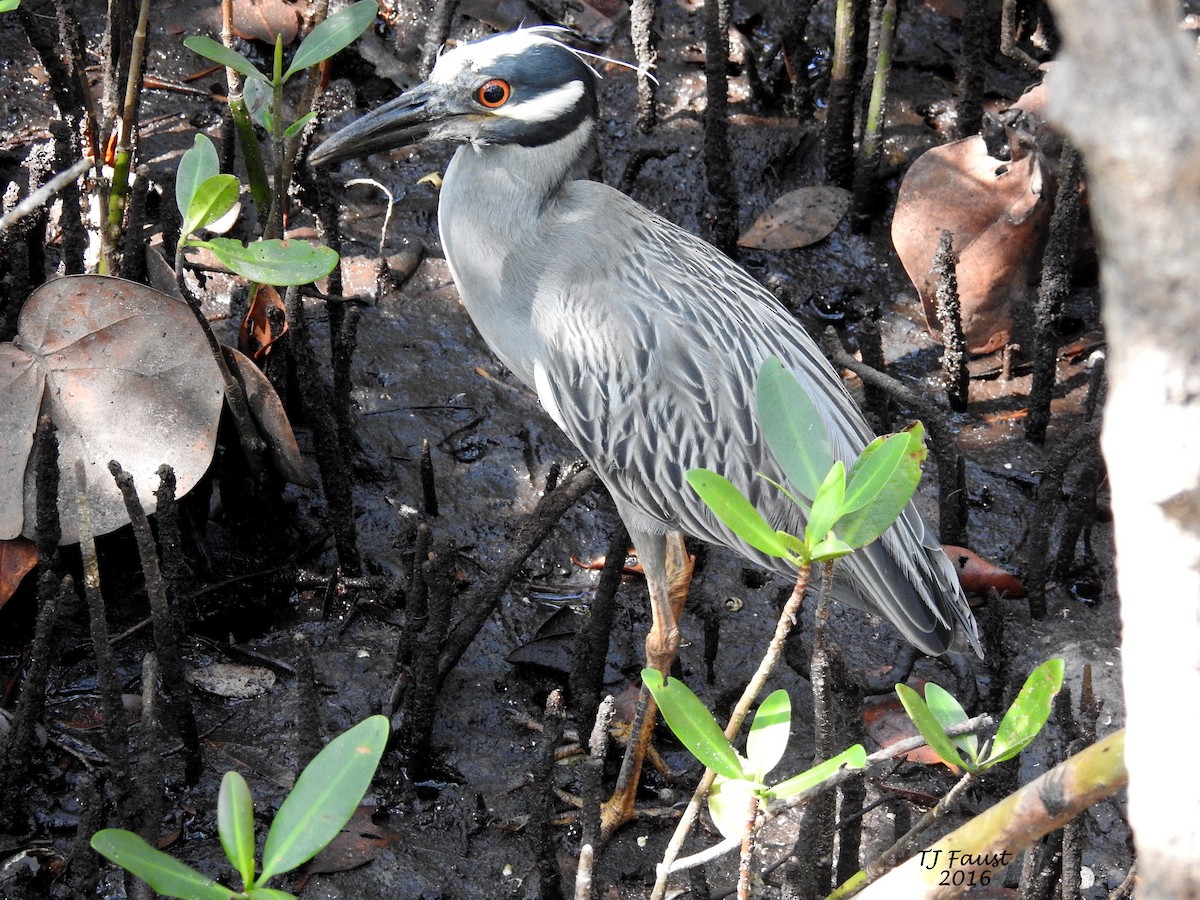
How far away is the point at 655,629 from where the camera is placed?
3154 millimetres

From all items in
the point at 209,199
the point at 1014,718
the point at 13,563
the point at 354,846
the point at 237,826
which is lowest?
the point at 354,846

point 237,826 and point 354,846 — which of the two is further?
point 354,846

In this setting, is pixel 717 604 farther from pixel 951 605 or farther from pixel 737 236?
pixel 737 236

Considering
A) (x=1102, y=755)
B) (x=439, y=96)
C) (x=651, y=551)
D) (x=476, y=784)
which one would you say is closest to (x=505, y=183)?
(x=439, y=96)

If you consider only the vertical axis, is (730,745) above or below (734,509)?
below

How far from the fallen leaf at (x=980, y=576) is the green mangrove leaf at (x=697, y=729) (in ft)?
Answer: 6.44

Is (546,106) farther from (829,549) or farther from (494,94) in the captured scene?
(829,549)

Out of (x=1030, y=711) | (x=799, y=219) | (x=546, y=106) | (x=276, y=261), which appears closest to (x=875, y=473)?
(x=1030, y=711)

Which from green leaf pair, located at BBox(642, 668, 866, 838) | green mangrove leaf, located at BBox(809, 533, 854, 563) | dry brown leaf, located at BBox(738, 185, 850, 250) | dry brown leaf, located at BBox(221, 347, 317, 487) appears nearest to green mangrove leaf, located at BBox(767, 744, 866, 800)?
green leaf pair, located at BBox(642, 668, 866, 838)

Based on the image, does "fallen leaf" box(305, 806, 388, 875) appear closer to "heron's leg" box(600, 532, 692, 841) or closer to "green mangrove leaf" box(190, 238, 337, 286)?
"heron's leg" box(600, 532, 692, 841)

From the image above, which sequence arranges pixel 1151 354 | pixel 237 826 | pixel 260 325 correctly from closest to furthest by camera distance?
pixel 1151 354
pixel 237 826
pixel 260 325

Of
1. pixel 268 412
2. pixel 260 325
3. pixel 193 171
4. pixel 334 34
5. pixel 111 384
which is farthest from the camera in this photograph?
pixel 260 325

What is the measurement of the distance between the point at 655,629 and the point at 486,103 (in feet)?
4.68

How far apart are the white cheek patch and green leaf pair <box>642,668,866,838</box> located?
1854mm
